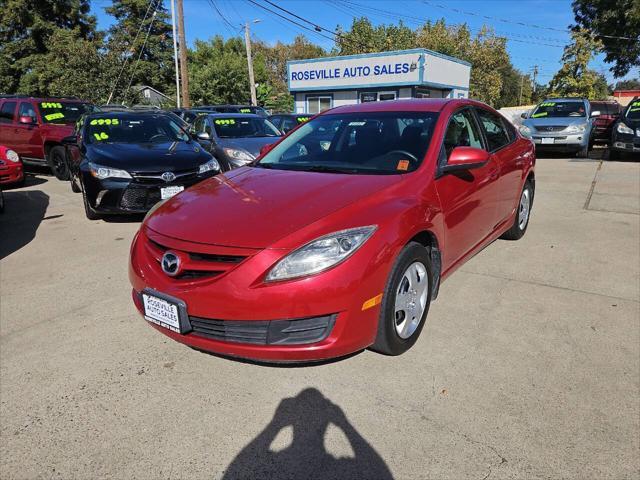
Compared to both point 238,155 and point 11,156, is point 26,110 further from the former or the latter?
point 238,155

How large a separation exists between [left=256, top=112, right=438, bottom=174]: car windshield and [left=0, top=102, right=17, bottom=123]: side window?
9.60 metres

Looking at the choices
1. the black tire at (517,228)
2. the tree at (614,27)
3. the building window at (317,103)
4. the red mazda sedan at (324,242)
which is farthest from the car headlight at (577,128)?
the tree at (614,27)

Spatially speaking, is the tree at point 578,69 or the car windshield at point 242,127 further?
the tree at point 578,69

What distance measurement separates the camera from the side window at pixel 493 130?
4.15 m

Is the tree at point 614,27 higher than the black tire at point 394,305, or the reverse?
the tree at point 614,27

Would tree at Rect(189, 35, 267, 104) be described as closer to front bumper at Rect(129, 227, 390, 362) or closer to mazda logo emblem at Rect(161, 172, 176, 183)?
mazda logo emblem at Rect(161, 172, 176, 183)

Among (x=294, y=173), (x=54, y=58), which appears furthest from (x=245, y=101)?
(x=294, y=173)

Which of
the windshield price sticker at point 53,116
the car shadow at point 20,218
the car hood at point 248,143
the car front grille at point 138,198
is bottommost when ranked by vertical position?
the car shadow at point 20,218

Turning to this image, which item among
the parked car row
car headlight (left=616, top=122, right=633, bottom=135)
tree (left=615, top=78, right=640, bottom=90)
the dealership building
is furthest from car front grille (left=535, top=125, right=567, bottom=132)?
tree (left=615, top=78, right=640, bottom=90)

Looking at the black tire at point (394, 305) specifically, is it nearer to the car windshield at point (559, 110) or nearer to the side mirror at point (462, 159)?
the side mirror at point (462, 159)

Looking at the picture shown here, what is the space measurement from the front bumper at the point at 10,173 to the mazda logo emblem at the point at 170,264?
24.5ft

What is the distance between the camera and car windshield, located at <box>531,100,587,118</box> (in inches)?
513

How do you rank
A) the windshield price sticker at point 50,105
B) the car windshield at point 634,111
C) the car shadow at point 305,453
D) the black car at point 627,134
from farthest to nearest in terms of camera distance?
the car windshield at point 634,111 → the black car at point 627,134 → the windshield price sticker at point 50,105 → the car shadow at point 305,453

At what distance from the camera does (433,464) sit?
2.06 meters
